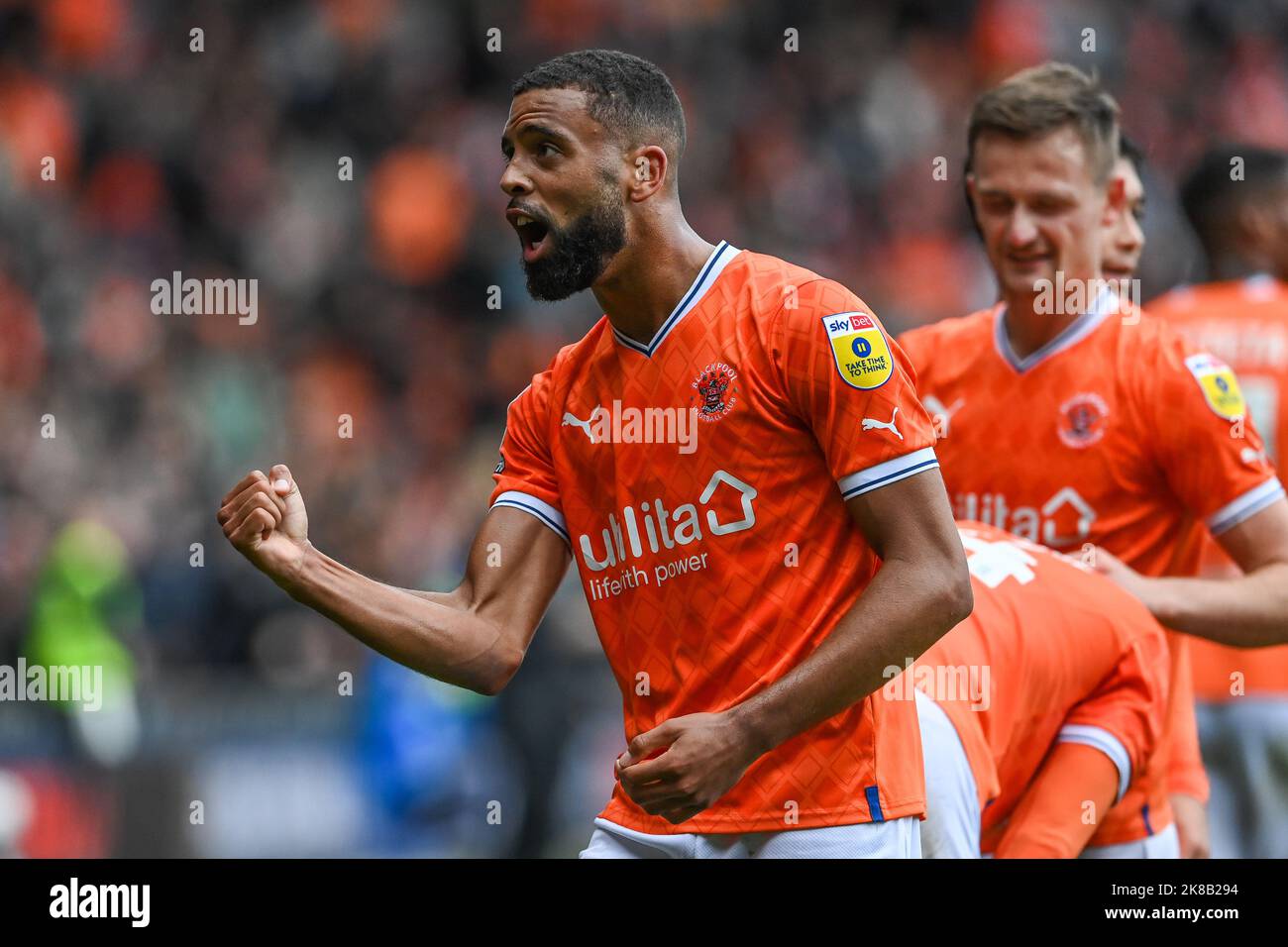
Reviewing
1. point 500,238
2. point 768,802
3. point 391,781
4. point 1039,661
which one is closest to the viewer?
point 768,802

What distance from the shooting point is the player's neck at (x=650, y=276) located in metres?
3.81

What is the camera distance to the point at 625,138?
3814 mm

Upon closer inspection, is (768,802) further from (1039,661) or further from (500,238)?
(500,238)

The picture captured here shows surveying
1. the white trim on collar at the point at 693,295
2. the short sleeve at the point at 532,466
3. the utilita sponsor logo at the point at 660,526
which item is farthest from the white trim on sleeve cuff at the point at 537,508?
the white trim on collar at the point at 693,295

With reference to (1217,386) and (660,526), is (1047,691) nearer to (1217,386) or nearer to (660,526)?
(1217,386)

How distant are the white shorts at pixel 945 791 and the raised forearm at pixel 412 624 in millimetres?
919

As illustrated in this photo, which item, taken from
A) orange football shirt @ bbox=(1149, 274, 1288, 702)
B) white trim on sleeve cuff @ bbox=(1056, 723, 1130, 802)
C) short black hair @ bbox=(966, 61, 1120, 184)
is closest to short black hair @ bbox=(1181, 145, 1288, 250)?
orange football shirt @ bbox=(1149, 274, 1288, 702)

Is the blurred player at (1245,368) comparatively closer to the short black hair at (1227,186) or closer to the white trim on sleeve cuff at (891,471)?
the short black hair at (1227,186)

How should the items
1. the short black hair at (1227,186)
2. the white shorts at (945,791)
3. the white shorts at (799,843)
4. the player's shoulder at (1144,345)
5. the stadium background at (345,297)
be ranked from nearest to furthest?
the white shorts at (799,843) → the white shorts at (945,791) → the player's shoulder at (1144,345) → the short black hair at (1227,186) → the stadium background at (345,297)

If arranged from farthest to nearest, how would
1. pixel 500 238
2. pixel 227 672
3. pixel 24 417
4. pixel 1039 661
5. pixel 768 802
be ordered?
1. pixel 500 238
2. pixel 24 417
3. pixel 227 672
4. pixel 1039 661
5. pixel 768 802

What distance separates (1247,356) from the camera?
625 cm

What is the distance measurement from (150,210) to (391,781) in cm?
624
